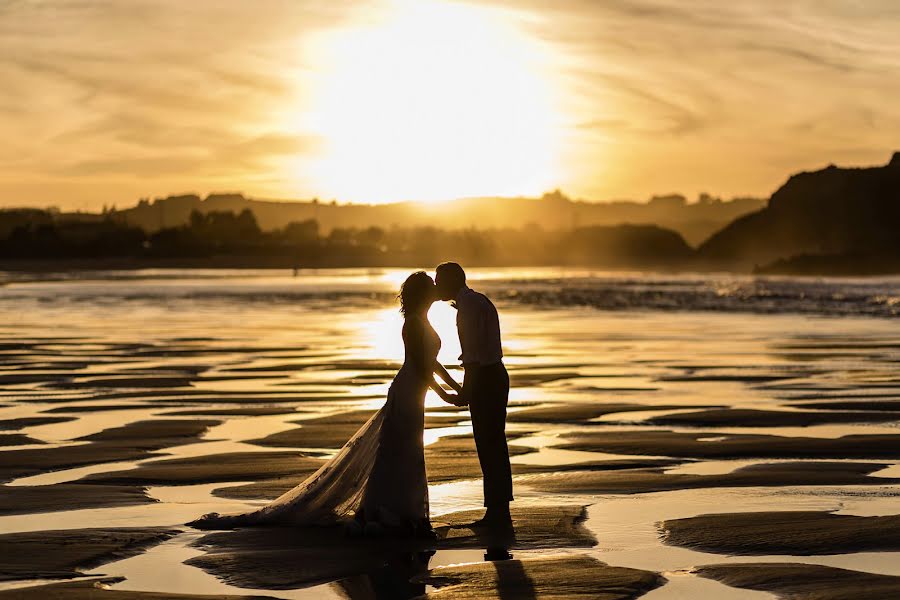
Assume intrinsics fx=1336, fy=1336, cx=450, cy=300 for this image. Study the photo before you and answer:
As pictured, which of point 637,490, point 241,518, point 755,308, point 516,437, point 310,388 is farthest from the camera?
point 755,308

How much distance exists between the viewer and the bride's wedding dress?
991 centimetres

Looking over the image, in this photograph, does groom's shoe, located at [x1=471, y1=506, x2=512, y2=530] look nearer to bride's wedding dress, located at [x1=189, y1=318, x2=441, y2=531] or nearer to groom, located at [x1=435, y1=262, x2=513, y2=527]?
groom, located at [x1=435, y1=262, x2=513, y2=527]

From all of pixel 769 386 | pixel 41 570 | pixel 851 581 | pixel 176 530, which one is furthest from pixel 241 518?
pixel 769 386

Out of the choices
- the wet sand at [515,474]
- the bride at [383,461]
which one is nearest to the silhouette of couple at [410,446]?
the bride at [383,461]

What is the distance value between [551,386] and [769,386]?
3.55 metres

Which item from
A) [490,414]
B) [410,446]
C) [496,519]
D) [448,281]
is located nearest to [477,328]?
[448,281]

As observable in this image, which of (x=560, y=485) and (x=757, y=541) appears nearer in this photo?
(x=757, y=541)

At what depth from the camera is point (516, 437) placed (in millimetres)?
15484

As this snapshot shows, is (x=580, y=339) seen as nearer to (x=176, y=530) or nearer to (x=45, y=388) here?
(x=45, y=388)

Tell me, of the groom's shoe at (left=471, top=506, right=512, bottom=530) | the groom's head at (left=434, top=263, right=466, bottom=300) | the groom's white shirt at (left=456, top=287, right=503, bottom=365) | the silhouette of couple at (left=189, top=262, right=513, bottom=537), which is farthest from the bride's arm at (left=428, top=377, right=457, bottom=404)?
the groom's shoe at (left=471, top=506, right=512, bottom=530)

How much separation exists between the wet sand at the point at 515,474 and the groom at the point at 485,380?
0.33 m

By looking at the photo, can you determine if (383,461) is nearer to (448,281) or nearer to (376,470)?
(376,470)

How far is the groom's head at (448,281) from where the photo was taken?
10273 millimetres

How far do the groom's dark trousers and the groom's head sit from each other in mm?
624
